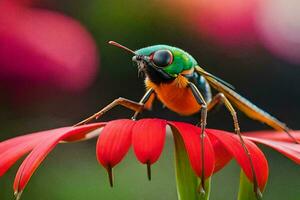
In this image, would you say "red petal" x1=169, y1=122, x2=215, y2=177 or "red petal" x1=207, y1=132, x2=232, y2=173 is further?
"red petal" x1=207, y1=132, x2=232, y2=173

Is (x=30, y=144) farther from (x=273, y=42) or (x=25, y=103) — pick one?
(x=273, y=42)

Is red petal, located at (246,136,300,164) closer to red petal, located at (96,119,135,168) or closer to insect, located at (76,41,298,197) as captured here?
insect, located at (76,41,298,197)

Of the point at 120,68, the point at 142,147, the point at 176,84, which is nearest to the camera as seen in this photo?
the point at 142,147

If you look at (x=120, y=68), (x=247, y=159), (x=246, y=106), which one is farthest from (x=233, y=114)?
(x=120, y=68)

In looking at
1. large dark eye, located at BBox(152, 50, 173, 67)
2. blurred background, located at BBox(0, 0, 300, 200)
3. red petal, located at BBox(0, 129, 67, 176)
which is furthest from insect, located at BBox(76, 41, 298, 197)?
blurred background, located at BBox(0, 0, 300, 200)

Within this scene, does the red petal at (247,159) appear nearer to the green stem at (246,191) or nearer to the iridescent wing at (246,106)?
the green stem at (246,191)

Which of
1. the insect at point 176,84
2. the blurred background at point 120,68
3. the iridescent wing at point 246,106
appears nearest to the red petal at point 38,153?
the insect at point 176,84

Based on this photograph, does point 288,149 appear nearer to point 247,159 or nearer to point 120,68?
point 247,159
